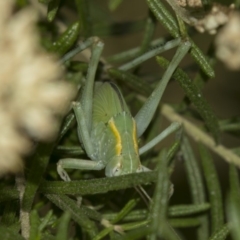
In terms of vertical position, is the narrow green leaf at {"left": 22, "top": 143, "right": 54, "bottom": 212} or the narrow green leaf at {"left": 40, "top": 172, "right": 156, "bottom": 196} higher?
the narrow green leaf at {"left": 22, "top": 143, "right": 54, "bottom": 212}

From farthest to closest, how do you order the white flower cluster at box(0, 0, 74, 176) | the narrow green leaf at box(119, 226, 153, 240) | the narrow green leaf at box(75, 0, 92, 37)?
the narrow green leaf at box(75, 0, 92, 37) < the narrow green leaf at box(119, 226, 153, 240) < the white flower cluster at box(0, 0, 74, 176)

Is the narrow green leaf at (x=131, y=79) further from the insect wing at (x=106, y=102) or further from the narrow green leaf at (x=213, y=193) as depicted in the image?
the narrow green leaf at (x=213, y=193)

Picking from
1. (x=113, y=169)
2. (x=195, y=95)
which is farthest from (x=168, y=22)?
(x=113, y=169)

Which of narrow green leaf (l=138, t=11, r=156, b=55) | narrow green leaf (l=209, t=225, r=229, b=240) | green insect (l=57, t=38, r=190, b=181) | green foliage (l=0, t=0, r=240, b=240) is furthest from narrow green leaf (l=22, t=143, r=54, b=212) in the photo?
narrow green leaf (l=138, t=11, r=156, b=55)

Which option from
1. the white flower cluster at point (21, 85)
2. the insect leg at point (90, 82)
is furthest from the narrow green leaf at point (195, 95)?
the white flower cluster at point (21, 85)

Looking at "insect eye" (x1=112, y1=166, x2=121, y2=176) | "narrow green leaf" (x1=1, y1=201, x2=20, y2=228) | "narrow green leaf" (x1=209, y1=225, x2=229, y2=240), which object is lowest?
"narrow green leaf" (x1=209, y1=225, x2=229, y2=240)

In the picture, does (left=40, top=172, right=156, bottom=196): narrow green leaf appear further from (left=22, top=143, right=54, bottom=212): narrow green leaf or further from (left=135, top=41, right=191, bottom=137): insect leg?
(left=135, top=41, right=191, bottom=137): insect leg

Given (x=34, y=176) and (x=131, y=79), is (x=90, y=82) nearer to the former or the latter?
(x=131, y=79)
